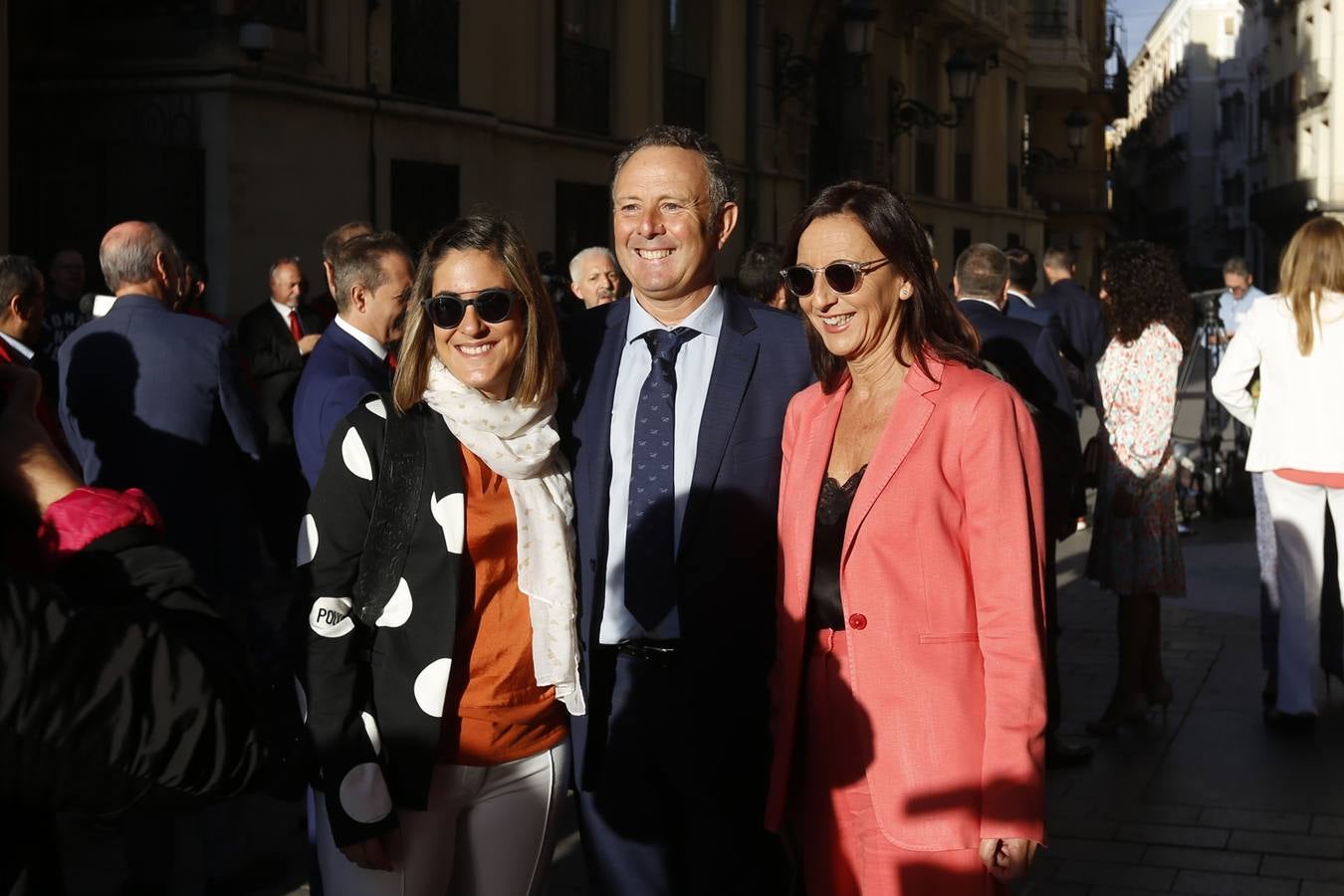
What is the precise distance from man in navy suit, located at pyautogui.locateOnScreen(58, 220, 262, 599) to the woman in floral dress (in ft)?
12.2

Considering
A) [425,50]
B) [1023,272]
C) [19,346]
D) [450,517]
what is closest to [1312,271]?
[1023,272]

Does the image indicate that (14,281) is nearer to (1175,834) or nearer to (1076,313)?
(1175,834)

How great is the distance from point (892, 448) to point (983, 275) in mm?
3940

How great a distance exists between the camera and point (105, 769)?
184cm

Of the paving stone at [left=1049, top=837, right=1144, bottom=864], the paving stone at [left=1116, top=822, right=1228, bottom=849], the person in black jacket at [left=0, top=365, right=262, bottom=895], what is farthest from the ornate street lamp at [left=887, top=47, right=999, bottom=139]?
the person in black jacket at [left=0, top=365, right=262, bottom=895]

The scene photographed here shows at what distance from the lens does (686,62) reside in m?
22.0

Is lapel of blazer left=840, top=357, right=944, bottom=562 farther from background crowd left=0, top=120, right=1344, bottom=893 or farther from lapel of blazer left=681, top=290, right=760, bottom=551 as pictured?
lapel of blazer left=681, top=290, right=760, bottom=551

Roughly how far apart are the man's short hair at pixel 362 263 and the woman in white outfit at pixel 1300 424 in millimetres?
3793

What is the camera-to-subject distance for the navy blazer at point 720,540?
3553mm

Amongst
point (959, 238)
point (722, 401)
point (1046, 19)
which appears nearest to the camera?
point (722, 401)

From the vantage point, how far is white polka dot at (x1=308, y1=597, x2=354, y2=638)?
127 inches

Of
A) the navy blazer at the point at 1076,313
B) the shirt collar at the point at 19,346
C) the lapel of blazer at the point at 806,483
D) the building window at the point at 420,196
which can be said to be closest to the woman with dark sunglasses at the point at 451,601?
the lapel of blazer at the point at 806,483

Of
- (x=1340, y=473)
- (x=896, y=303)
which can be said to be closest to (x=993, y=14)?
(x=1340, y=473)

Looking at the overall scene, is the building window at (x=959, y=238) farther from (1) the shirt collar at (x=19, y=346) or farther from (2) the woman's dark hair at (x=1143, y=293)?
(1) the shirt collar at (x=19, y=346)
